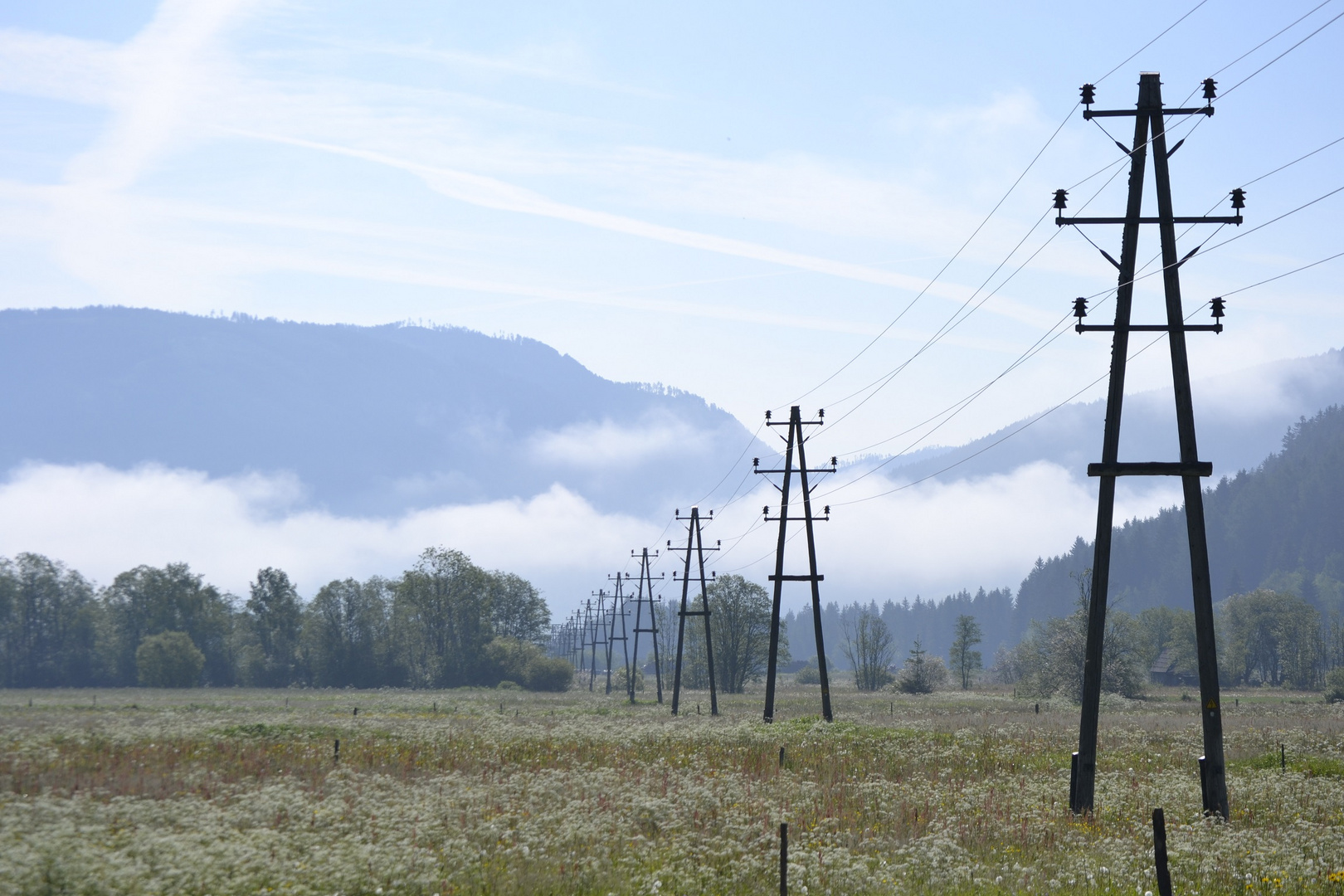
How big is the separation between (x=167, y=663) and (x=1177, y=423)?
100805 mm

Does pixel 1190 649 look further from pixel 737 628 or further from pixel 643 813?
pixel 643 813

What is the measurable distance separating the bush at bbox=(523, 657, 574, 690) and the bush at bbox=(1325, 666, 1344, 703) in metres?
71.2

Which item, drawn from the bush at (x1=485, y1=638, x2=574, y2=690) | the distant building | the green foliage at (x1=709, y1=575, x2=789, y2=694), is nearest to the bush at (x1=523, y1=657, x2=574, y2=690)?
the bush at (x1=485, y1=638, x2=574, y2=690)

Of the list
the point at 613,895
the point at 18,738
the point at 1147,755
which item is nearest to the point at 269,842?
the point at 613,895

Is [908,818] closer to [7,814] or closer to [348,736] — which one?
[7,814]

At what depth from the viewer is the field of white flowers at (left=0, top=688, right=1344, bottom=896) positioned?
1417 cm

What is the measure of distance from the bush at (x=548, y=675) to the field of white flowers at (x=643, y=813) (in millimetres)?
76396

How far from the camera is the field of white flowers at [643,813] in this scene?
14172mm

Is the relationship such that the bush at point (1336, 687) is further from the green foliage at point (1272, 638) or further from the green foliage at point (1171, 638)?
the green foliage at point (1272, 638)

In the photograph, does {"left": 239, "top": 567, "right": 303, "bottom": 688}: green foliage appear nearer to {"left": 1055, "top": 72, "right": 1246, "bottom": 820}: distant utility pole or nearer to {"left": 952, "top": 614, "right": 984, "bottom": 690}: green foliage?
{"left": 952, "top": 614, "right": 984, "bottom": 690}: green foliage

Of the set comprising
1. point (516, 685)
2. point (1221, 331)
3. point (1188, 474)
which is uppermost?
point (1221, 331)

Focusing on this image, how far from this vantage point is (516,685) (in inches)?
4360

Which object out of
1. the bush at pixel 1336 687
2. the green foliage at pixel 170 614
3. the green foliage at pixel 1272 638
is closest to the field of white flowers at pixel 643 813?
the bush at pixel 1336 687

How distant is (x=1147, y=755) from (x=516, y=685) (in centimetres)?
8900
